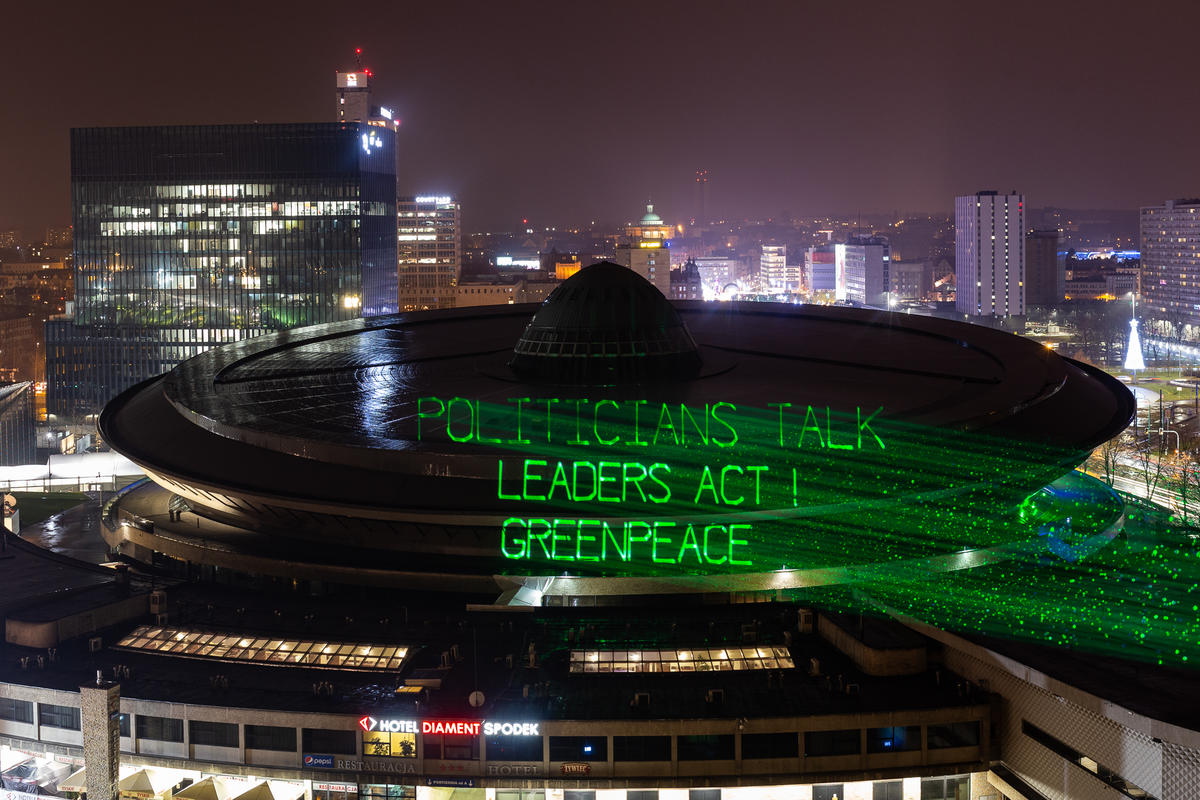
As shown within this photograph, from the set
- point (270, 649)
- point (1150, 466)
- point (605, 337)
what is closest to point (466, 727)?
point (270, 649)

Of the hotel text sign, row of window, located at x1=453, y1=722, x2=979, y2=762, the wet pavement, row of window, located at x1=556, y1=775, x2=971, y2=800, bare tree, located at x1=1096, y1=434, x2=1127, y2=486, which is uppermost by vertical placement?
the hotel text sign

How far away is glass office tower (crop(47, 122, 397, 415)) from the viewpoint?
134500mm

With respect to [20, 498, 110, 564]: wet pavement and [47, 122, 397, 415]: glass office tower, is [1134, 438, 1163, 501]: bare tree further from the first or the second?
[47, 122, 397, 415]: glass office tower

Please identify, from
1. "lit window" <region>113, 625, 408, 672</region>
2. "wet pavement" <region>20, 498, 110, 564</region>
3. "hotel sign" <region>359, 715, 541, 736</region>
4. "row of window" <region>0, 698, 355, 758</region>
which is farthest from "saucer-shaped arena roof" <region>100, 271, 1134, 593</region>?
"hotel sign" <region>359, 715, 541, 736</region>

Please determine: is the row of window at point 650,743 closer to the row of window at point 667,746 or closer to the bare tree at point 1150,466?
the row of window at point 667,746

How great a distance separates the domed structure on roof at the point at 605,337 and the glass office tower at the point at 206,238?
7804 cm

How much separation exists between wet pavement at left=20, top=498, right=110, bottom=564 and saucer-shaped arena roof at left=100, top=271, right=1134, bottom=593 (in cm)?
307

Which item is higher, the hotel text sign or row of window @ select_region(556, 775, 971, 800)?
the hotel text sign

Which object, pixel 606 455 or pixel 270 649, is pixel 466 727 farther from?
pixel 606 455

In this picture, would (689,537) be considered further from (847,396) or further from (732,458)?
(847,396)

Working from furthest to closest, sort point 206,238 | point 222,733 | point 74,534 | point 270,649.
Result: point 206,238, point 74,534, point 270,649, point 222,733

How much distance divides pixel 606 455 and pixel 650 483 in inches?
101

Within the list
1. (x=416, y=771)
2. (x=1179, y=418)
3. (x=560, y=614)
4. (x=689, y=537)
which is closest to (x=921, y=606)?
(x=689, y=537)

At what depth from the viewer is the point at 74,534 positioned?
64062 mm
